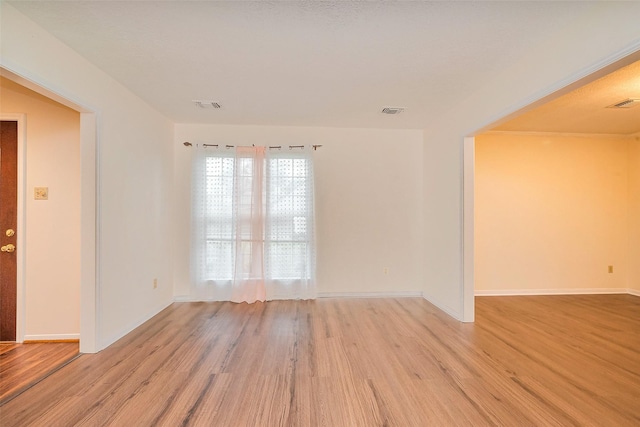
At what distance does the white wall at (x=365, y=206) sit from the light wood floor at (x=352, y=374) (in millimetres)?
831

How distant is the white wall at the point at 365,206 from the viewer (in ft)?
13.0

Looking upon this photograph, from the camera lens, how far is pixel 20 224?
101 inches

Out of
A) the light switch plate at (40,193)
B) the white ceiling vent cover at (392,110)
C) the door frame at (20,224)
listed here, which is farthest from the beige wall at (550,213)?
the door frame at (20,224)

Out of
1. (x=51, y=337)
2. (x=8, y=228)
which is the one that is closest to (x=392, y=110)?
(x=8, y=228)

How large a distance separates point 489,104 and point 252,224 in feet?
10.2

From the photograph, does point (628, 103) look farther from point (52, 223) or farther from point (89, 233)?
→ point (52, 223)

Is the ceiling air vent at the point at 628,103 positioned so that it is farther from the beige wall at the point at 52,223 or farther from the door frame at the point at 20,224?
the door frame at the point at 20,224

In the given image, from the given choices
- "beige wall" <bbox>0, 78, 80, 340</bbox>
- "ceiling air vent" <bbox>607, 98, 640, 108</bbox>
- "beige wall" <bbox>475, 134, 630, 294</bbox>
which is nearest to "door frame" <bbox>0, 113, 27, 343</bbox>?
"beige wall" <bbox>0, 78, 80, 340</bbox>

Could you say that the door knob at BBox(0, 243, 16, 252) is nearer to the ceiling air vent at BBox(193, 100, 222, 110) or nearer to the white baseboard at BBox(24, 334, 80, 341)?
the white baseboard at BBox(24, 334, 80, 341)

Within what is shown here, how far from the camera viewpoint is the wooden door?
101 inches

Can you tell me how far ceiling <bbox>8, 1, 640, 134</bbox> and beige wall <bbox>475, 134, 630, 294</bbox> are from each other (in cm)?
98

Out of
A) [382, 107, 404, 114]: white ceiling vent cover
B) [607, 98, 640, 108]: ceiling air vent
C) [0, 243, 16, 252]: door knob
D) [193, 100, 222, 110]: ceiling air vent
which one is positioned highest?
[193, 100, 222, 110]: ceiling air vent

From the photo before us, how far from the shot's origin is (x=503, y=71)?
2320mm

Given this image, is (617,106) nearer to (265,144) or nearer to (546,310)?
(546,310)
